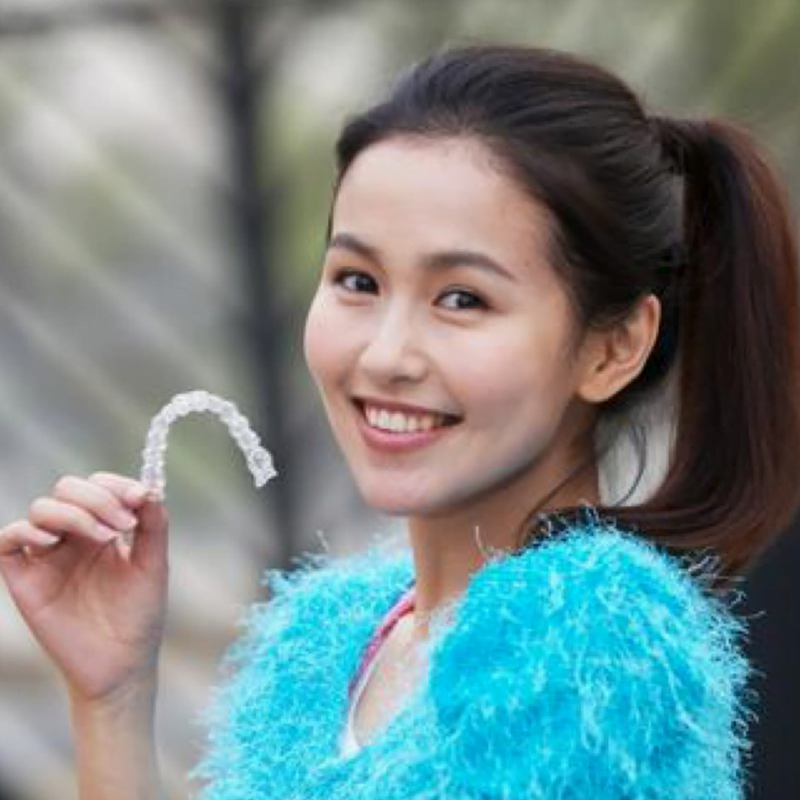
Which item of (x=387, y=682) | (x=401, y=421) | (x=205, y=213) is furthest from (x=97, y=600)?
(x=205, y=213)

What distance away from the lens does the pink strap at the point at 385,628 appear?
1.76 m

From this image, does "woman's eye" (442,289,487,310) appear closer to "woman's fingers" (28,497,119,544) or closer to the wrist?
"woman's fingers" (28,497,119,544)

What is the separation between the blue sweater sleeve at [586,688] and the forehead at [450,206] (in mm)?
212

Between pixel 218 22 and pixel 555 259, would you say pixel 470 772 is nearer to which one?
pixel 555 259

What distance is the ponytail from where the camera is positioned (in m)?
1.62

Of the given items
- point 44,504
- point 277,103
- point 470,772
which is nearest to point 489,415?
point 470,772

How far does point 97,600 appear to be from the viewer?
68.9 inches

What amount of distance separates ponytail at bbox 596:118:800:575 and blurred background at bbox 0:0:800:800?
1.56 meters

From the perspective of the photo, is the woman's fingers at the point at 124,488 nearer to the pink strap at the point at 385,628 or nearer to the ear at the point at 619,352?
the pink strap at the point at 385,628

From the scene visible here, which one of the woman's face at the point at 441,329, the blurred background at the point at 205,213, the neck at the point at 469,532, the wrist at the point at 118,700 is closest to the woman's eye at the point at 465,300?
the woman's face at the point at 441,329

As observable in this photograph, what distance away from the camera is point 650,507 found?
63.0 inches

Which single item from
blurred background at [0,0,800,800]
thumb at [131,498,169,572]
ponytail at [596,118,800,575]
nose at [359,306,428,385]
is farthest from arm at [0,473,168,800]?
blurred background at [0,0,800,800]

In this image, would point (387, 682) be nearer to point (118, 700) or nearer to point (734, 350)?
point (118, 700)

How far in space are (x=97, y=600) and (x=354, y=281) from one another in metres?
0.35
